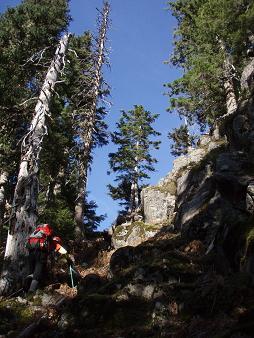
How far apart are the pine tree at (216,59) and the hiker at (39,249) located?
14.3 meters

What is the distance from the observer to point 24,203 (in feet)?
44.4

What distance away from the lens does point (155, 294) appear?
802 centimetres

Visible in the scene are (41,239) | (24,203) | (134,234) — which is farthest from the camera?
(134,234)

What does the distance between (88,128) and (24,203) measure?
12988mm

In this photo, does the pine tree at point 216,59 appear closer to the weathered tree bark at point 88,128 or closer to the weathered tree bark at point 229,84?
the weathered tree bark at point 229,84

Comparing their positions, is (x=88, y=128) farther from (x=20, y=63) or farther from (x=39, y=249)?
(x=39, y=249)

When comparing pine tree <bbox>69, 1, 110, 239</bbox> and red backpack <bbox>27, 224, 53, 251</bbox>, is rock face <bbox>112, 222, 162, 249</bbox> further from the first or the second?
red backpack <bbox>27, 224, 53, 251</bbox>

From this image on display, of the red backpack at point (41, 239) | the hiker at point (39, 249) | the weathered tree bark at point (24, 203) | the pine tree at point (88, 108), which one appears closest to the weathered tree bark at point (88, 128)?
the pine tree at point (88, 108)

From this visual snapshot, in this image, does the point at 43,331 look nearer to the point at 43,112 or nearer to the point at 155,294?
the point at 155,294

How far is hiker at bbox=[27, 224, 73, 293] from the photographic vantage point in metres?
11.5

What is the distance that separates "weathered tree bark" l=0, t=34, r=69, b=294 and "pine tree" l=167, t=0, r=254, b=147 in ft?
33.5

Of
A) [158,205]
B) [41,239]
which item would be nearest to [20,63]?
[158,205]

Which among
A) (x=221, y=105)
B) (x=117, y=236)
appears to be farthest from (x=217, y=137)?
(x=117, y=236)

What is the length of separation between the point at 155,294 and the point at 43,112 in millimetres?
9834
